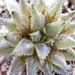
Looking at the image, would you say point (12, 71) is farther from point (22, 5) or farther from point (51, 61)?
point (22, 5)

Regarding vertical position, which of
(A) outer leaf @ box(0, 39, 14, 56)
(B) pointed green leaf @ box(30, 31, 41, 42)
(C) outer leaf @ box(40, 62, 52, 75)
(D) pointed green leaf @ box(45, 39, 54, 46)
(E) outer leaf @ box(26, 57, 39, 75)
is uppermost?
(B) pointed green leaf @ box(30, 31, 41, 42)

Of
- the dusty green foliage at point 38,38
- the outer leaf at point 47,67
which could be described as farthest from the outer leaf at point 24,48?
the outer leaf at point 47,67

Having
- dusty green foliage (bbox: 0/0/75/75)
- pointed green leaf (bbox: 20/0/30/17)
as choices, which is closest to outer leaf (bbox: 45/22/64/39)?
dusty green foliage (bbox: 0/0/75/75)

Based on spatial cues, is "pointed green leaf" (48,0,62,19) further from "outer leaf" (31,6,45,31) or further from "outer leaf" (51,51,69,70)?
"outer leaf" (51,51,69,70)

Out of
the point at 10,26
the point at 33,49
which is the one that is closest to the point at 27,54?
the point at 33,49

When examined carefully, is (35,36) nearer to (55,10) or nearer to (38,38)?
(38,38)

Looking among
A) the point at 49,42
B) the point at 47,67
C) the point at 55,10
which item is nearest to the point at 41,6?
the point at 55,10
